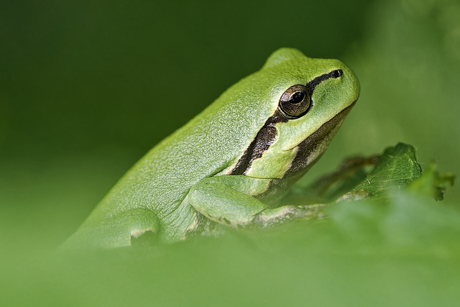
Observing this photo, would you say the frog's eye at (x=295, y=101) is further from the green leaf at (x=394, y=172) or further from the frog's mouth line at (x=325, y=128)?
the green leaf at (x=394, y=172)

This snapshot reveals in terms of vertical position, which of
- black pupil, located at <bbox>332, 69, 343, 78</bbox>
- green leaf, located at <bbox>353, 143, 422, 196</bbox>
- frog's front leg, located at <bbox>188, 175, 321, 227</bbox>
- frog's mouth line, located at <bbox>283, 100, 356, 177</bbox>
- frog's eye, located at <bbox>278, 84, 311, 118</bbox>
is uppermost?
black pupil, located at <bbox>332, 69, 343, 78</bbox>

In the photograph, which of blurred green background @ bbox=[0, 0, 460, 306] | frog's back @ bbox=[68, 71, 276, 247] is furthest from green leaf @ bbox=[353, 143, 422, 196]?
blurred green background @ bbox=[0, 0, 460, 306]

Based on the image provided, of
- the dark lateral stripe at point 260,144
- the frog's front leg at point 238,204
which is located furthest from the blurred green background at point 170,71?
the dark lateral stripe at point 260,144

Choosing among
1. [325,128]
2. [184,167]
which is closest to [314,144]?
[325,128]

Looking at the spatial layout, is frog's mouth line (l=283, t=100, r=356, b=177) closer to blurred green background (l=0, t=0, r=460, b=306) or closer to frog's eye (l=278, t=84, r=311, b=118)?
frog's eye (l=278, t=84, r=311, b=118)

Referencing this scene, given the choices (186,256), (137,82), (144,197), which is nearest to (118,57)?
(137,82)

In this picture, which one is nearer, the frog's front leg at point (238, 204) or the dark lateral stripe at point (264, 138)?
the frog's front leg at point (238, 204)

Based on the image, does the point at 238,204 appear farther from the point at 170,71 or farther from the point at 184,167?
the point at 170,71
